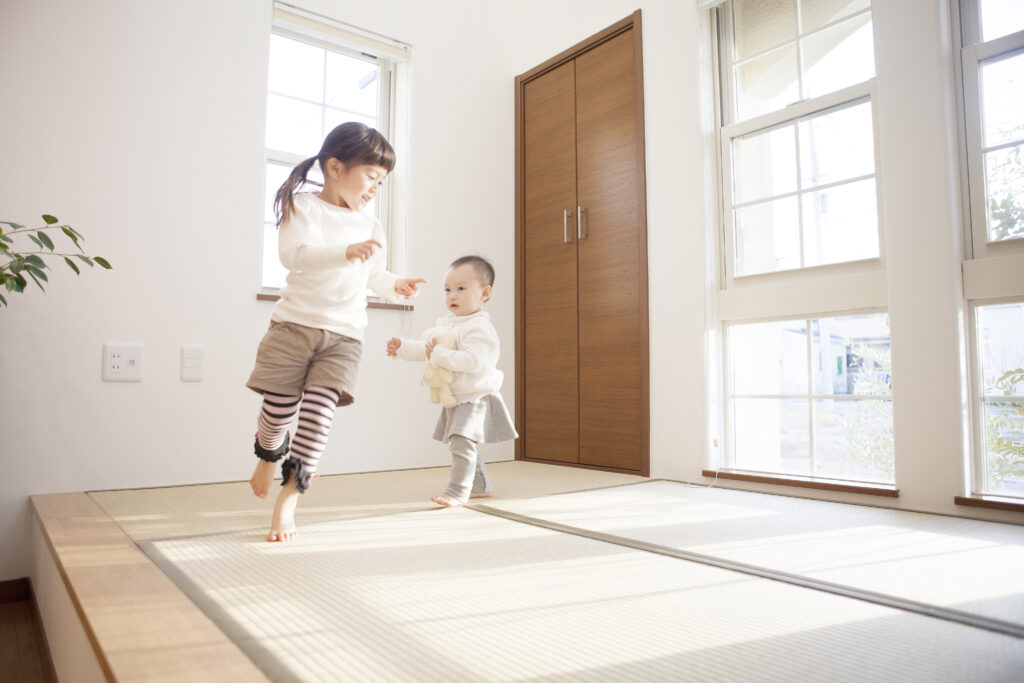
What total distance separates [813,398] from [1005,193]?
772 millimetres

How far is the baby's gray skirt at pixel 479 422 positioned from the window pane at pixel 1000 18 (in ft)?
5.67

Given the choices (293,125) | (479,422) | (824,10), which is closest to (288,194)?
(479,422)

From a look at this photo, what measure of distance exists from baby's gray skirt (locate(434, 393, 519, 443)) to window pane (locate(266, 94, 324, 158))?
1356 millimetres

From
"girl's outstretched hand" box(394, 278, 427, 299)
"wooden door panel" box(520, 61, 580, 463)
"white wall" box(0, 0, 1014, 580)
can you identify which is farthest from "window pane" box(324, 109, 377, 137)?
"girl's outstretched hand" box(394, 278, 427, 299)

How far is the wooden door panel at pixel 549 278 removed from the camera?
2.87 m

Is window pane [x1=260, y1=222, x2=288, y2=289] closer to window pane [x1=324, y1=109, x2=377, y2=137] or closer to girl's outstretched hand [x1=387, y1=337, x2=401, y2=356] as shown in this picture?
window pane [x1=324, y1=109, x2=377, y2=137]

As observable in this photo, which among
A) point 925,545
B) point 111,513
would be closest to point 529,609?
point 925,545

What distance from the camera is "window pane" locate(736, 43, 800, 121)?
2256 mm

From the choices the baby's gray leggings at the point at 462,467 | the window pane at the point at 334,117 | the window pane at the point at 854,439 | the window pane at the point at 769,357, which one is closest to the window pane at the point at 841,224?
the window pane at the point at 769,357

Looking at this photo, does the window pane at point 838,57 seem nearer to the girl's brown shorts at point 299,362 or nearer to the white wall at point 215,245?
the white wall at point 215,245

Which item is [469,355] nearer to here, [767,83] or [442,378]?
[442,378]

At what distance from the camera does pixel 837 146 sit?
2113mm

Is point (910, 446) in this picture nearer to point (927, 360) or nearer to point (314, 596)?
point (927, 360)

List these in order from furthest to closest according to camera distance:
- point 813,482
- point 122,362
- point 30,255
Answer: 1. point 122,362
2. point 813,482
3. point 30,255
